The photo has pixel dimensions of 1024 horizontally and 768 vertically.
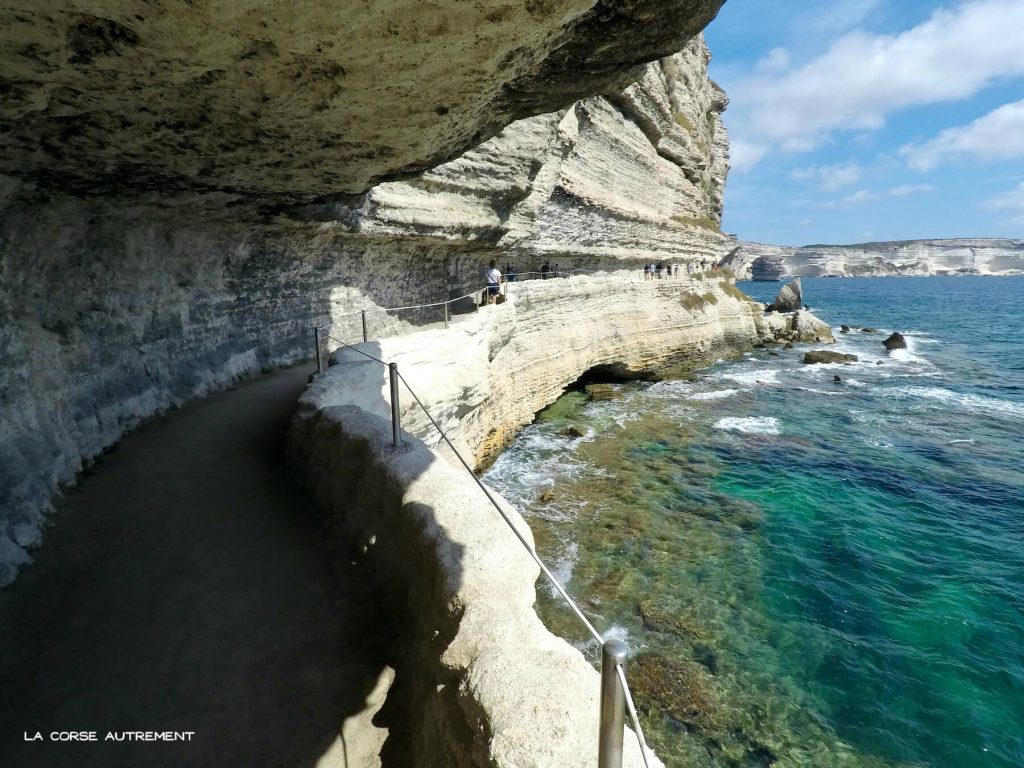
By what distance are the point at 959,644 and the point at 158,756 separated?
1142 centimetres

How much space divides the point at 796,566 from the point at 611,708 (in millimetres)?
10844

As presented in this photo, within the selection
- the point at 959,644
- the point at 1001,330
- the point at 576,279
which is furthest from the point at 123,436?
the point at 1001,330

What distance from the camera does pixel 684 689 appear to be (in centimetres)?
787

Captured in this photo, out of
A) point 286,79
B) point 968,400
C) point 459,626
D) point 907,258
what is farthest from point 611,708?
point 907,258

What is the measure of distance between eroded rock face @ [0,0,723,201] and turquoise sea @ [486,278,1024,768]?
25.5 feet

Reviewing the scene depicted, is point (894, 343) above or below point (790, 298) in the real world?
below

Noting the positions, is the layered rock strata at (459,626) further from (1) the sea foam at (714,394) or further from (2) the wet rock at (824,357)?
(2) the wet rock at (824,357)

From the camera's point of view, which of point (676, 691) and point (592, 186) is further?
point (592, 186)

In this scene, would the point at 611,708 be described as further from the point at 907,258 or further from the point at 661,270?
the point at 907,258

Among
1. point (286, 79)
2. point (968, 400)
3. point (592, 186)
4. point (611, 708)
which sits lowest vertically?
point (968, 400)

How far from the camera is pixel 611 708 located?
2027mm

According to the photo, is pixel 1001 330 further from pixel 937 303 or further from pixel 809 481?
pixel 809 481

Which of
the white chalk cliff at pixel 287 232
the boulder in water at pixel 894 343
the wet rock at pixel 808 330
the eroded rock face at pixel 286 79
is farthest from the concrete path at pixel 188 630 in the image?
the boulder in water at pixel 894 343

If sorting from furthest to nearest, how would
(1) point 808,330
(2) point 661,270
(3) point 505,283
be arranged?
1. (1) point 808,330
2. (2) point 661,270
3. (3) point 505,283
